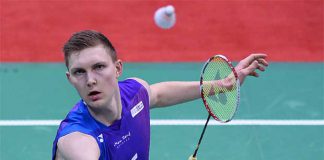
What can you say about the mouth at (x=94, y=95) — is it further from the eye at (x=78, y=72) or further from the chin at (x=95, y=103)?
the eye at (x=78, y=72)

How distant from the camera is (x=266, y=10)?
9.53m

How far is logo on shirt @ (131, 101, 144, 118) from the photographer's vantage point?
4.09 m

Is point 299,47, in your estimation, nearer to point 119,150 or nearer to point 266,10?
point 266,10

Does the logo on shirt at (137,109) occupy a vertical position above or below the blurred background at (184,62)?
above

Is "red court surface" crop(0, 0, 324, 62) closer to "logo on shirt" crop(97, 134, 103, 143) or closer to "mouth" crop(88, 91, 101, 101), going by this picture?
"logo on shirt" crop(97, 134, 103, 143)

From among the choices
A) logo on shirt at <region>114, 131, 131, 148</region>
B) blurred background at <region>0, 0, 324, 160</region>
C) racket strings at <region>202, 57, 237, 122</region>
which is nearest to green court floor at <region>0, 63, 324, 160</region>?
blurred background at <region>0, 0, 324, 160</region>

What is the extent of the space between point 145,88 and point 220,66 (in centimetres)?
64

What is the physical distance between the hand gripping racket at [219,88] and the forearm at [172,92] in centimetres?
8

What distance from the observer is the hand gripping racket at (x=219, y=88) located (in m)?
4.37

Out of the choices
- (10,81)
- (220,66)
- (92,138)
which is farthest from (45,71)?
(92,138)

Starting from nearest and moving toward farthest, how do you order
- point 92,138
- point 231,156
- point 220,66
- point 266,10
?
1. point 92,138
2. point 220,66
3. point 231,156
4. point 266,10

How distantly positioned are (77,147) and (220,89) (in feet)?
4.43

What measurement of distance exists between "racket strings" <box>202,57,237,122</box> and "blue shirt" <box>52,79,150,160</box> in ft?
1.61

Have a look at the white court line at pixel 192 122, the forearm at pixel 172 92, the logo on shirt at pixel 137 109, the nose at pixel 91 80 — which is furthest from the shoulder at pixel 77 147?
the white court line at pixel 192 122
